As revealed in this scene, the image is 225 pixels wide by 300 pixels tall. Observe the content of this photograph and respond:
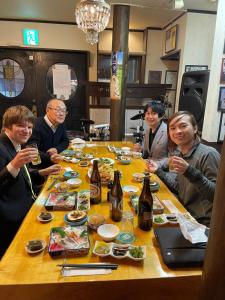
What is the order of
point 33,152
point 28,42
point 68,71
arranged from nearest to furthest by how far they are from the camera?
point 33,152
point 28,42
point 68,71

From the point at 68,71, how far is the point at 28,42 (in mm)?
880

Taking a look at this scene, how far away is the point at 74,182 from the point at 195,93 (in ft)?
6.89

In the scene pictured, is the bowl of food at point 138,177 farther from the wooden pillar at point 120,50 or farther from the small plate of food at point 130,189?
Answer: the wooden pillar at point 120,50

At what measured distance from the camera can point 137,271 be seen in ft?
2.56

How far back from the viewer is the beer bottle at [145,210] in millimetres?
1004

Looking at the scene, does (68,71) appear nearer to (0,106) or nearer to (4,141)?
(0,106)

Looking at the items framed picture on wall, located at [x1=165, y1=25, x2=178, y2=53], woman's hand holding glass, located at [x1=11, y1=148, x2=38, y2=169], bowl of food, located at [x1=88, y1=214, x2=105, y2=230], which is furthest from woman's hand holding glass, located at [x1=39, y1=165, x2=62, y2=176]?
framed picture on wall, located at [x1=165, y1=25, x2=178, y2=53]

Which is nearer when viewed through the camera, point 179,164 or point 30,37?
point 179,164

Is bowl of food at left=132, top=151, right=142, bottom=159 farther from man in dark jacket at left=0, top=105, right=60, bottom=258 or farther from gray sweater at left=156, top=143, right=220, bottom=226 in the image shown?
man in dark jacket at left=0, top=105, right=60, bottom=258

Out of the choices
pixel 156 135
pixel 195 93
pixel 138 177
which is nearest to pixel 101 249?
pixel 138 177

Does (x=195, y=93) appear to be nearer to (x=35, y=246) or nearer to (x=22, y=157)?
(x=22, y=157)

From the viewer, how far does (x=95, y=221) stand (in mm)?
1014

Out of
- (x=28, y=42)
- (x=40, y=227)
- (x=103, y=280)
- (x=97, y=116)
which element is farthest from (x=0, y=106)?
(x=103, y=280)

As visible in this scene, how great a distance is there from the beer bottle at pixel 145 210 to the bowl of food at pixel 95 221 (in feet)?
0.57
